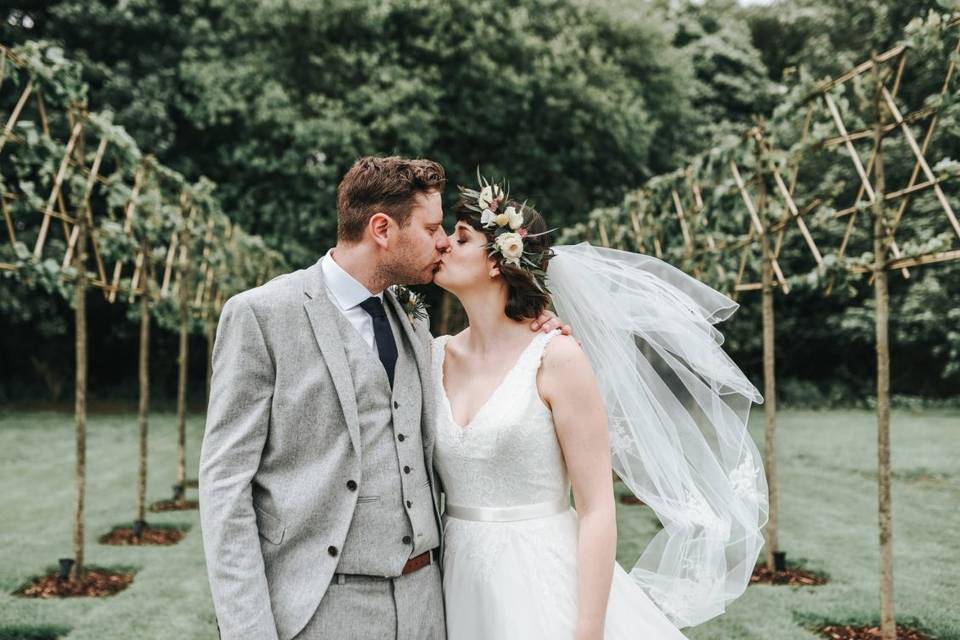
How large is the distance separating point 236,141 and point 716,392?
16333mm

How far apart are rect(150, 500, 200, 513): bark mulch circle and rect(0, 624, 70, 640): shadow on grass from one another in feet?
12.0

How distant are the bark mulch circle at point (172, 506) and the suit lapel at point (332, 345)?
266 inches

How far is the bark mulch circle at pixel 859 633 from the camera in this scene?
15.2ft

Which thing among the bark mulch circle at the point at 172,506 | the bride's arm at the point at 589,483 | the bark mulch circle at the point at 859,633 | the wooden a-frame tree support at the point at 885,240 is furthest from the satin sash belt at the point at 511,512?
the bark mulch circle at the point at 172,506

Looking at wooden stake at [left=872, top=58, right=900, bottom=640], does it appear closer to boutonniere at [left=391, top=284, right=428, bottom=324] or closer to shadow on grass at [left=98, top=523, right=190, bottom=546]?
boutonniere at [left=391, top=284, right=428, bottom=324]

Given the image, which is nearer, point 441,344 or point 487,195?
point 487,195

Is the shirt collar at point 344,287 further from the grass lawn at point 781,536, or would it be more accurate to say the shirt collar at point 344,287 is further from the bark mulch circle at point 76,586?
the bark mulch circle at point 76,586

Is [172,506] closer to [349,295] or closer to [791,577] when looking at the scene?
[791,577]

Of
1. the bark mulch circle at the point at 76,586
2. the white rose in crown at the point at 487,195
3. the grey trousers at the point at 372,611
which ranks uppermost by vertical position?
the white rose in crown at the point at 487,195

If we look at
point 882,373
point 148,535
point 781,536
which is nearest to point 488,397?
point 882,373

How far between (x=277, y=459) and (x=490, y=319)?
2.96 feet

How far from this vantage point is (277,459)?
90.0 inches

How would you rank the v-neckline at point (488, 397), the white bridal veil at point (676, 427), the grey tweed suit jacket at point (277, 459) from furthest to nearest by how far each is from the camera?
the white bridal veil at point (676, 427) < the v-neckline at point (488, 397) < the grey tweed suit jacket at point (277, 459)

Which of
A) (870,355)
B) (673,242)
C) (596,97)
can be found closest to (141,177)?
(673,242)
